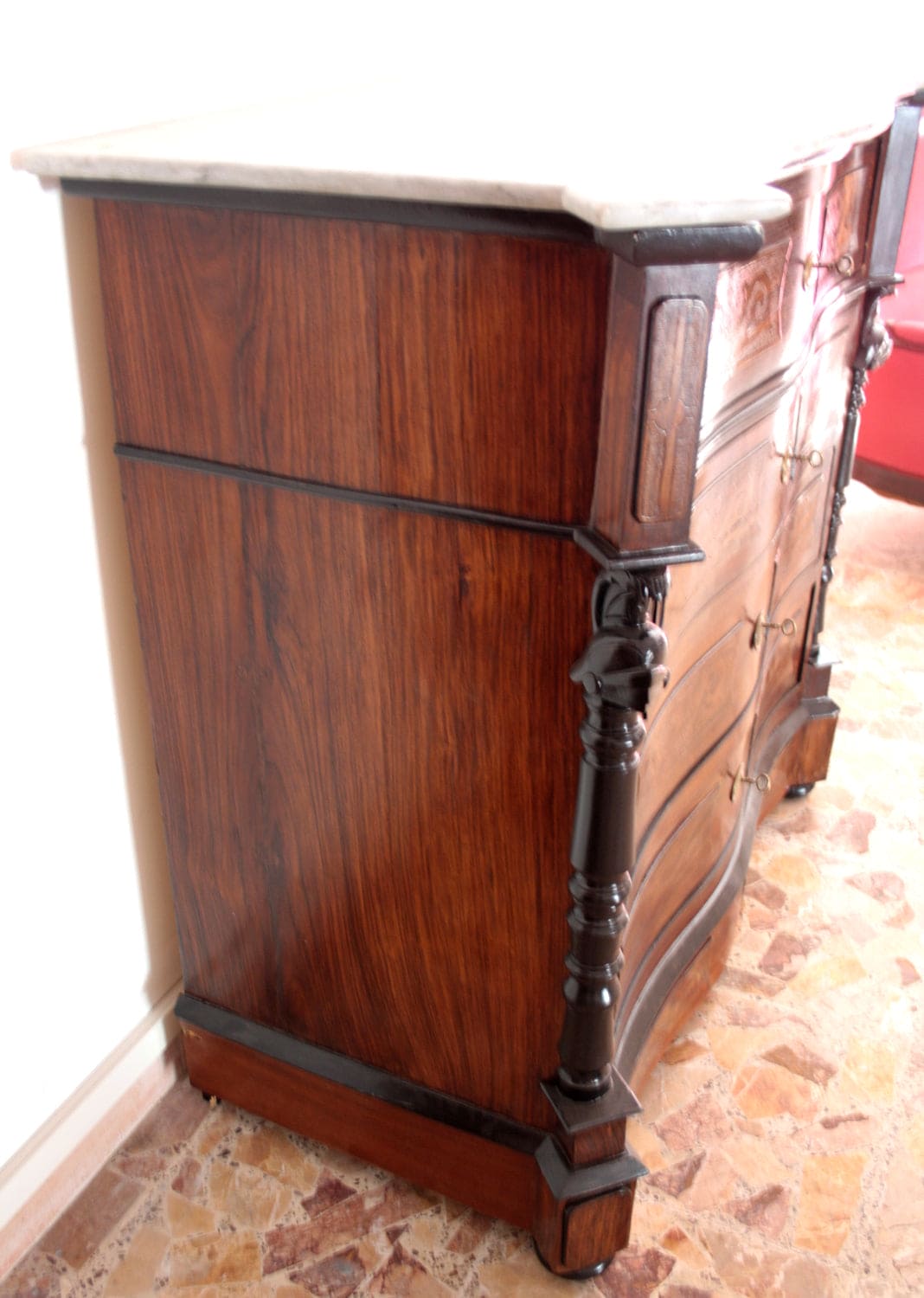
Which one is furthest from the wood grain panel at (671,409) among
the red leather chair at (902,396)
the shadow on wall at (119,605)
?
the red leather chair at (902,396)

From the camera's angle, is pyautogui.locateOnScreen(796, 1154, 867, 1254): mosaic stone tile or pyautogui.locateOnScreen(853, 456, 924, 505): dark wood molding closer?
pyautogui.locateOnScreen(796, 1154, 867, 1254): mosaic stone tile

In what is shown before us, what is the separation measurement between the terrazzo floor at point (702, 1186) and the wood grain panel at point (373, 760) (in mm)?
212

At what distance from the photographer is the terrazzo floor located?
1.45 metres

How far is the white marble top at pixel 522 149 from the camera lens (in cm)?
87

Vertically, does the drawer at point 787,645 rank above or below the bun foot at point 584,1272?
above

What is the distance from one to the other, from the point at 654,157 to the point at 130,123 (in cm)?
65

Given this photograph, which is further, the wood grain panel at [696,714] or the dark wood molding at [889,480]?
the dark wood molding at [889,480]

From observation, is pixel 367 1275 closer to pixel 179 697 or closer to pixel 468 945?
pixel 468 945

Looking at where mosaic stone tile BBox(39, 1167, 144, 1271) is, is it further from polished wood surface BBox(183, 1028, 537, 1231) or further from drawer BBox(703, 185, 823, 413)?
drawer BBox(703, 185, 823, 413)

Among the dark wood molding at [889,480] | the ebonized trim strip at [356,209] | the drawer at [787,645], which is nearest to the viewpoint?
the ebonized trim strip at [356,209]

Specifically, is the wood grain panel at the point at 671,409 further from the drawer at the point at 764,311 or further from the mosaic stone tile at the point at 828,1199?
the mosaic stone tile at the point at 828,1199

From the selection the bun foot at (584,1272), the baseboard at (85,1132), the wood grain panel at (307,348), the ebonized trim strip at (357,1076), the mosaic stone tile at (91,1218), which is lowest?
the mosaic stone tile at (91,1218)

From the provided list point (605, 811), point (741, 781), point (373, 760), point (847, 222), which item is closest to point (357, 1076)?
point (373, 760)

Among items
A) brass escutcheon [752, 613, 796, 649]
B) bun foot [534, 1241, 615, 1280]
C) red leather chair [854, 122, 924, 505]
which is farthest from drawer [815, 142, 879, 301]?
bun foot [534, 1241, 615, 1280]
